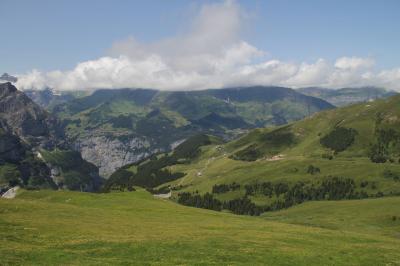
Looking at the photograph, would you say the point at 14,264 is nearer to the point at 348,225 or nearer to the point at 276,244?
the point at 276,244

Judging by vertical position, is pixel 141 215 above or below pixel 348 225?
above

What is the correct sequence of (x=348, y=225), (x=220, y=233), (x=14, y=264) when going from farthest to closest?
(x=348, y=225), (x=220, y=233), (x=14, y=264)

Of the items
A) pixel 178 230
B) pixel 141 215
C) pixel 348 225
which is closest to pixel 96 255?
pixel 178 230

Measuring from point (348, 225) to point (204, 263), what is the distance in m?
97.9

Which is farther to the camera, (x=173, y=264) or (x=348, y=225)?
(x=348, y=225)

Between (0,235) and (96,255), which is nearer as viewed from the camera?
(96,255)

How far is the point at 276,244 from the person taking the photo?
203 ft

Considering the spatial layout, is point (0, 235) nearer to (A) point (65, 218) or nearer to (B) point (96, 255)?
(B) point (96, 255)

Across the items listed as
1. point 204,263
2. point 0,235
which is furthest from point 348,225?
point 0,235

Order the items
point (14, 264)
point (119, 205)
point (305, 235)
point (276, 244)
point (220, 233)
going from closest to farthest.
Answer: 1. point (14, 264)
2. point (276, 244)
3. point (220, 233)
4. point (305, 235)
5. point (119, 205)

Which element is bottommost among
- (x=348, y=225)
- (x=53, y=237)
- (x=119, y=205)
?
(x=348, y=225)

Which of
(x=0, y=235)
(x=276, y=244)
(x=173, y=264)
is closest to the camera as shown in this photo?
(x=173, y=264)

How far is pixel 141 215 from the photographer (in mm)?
93125

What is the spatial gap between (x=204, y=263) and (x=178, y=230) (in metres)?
25.7
